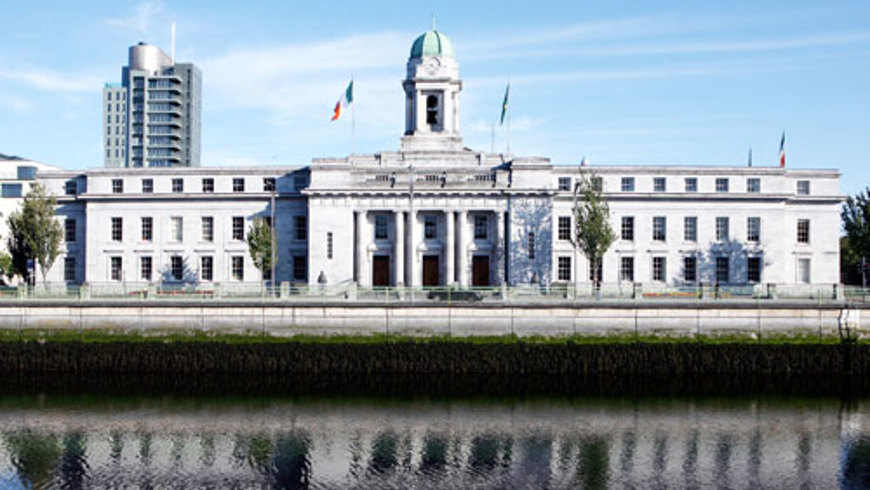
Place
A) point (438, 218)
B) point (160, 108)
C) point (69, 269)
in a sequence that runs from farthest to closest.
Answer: point (160, 108)
point (69, 269)
point (438, 218)

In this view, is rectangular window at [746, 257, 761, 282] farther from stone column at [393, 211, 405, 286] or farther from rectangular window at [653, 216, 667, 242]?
stone column at [393, 211, 405, 286]

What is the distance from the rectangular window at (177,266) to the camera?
7275 cm

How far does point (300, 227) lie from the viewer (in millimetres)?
72062

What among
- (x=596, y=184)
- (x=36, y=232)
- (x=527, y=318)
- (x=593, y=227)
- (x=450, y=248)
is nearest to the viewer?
(x=527, y=318)

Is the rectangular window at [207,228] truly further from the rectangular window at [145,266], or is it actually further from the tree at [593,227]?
the tree at [593,227]

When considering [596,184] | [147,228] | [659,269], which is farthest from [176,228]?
[659,269]

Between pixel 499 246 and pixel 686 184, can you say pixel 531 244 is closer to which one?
pixel 499 246

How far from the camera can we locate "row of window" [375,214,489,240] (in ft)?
228

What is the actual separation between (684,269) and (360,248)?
27533mm

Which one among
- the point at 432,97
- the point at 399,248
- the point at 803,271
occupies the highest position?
the point at 432,97

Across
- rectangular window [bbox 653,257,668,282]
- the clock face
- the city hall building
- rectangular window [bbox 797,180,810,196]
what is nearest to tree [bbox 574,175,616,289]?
the city hall building

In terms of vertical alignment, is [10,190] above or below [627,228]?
above

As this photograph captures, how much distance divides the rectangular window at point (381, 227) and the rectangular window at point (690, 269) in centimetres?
2559

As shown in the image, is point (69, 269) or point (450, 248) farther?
point (69, 269)
